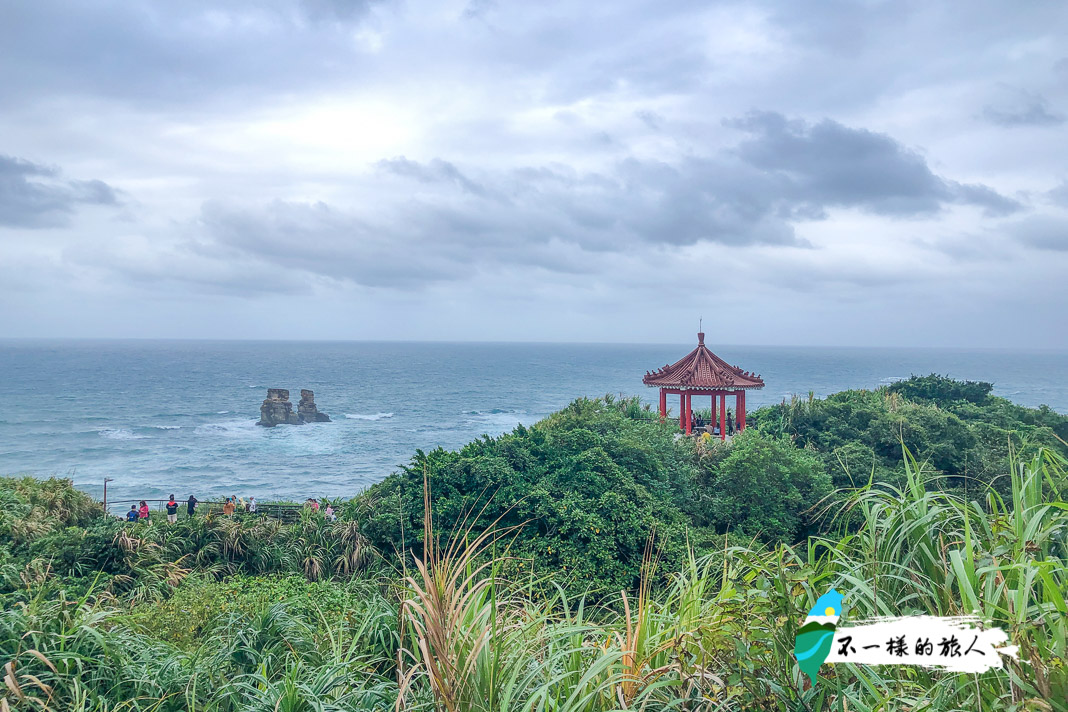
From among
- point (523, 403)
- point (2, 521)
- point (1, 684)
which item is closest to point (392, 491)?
point (2, 521)

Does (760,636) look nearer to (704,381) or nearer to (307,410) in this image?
(704,381)

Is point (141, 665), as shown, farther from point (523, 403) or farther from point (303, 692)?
point (523, 403)

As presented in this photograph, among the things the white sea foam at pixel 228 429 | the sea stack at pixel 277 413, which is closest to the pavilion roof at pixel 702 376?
the white sea foam at pixel 228 429

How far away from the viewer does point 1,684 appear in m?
3.55

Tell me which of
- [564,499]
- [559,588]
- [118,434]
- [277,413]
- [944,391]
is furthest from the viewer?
[277,413]

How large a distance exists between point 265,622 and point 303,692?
1815 mm

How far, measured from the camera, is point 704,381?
16.9 metres

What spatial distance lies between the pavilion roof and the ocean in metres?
6.72

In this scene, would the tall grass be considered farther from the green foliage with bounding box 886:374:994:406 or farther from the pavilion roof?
the green foliage with bounding box 886:374:994:406

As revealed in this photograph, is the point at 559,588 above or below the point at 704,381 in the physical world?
below

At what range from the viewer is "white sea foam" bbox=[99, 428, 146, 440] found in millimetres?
45297

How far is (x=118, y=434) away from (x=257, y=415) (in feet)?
39.2

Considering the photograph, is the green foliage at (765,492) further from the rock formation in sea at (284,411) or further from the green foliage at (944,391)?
the rock formation in sea at (284,411)

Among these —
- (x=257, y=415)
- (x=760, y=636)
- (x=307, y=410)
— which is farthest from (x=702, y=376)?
(x=257, y=415)
